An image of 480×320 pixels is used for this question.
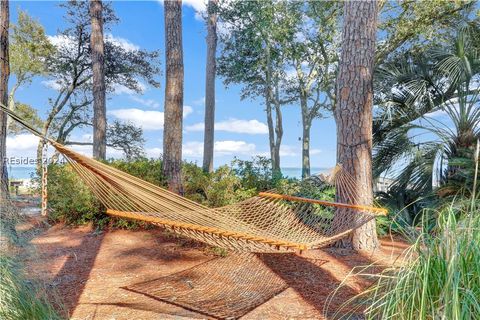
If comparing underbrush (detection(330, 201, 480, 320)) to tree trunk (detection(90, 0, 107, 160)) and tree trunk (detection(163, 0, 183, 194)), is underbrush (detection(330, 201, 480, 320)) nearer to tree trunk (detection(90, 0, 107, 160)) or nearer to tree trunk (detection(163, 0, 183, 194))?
tree trunk (detection(163, 0, 183, 194))

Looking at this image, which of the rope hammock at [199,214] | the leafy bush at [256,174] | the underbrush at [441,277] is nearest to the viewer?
the underbrush at [441,277]

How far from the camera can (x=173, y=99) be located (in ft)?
14.4

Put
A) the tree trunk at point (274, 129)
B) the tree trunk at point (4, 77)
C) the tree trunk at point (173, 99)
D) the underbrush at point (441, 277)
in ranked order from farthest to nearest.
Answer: the tree trunk at point (274, 129) → the tree trunk at point (173, 99) → the tree trunk at point (4, 77) → the underbrush at point (441, 277)

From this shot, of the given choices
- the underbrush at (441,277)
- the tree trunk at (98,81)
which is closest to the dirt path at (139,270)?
the underbrush at (441,277)

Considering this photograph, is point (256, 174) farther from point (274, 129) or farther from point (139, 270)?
point (274, 129)

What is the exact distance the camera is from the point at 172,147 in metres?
4.41

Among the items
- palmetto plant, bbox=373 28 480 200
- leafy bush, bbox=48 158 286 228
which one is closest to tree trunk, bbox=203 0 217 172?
leafy bush, bbox=48 158 286 228

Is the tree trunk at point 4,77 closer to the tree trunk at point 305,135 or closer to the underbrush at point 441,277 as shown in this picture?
the underbrush at point 441,277

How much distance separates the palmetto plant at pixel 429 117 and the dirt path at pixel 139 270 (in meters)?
1.00

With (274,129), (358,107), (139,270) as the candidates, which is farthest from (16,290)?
(274,129)

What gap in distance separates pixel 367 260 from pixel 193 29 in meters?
7.44

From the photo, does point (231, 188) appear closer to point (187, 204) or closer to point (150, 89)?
point (187, 204)

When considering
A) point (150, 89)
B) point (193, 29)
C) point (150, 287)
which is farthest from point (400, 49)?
point (150, 287)

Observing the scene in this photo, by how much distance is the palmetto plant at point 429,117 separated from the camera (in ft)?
14.4
